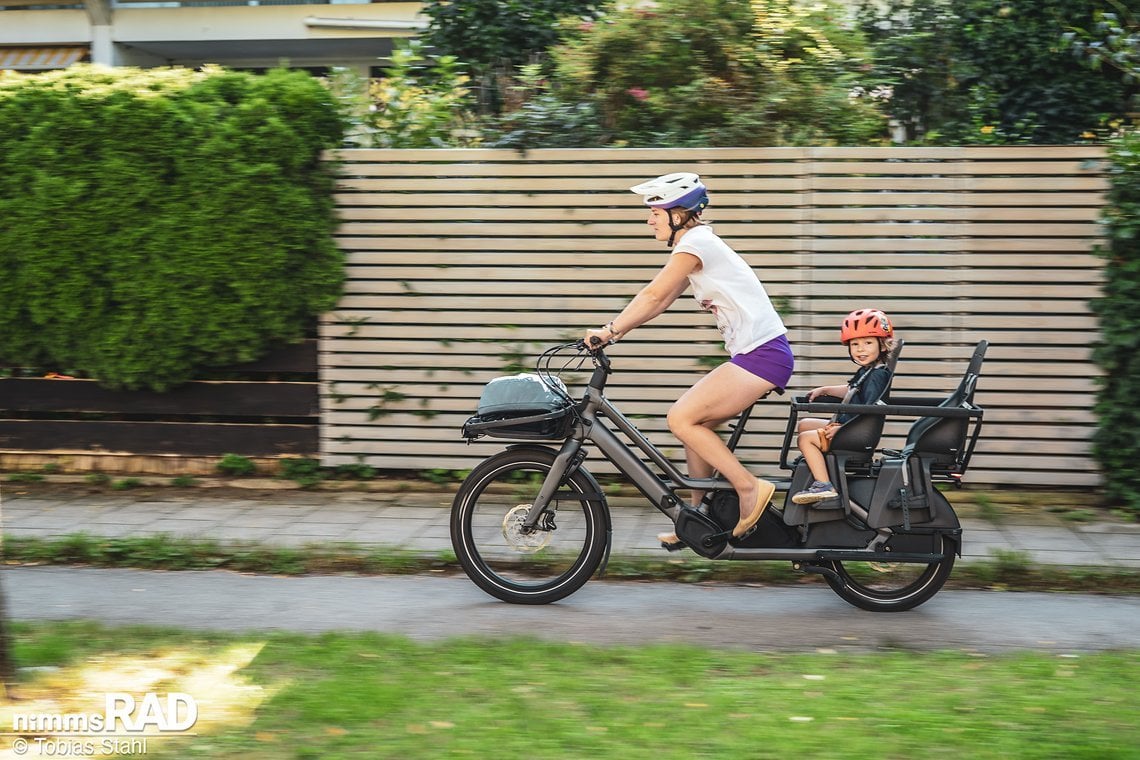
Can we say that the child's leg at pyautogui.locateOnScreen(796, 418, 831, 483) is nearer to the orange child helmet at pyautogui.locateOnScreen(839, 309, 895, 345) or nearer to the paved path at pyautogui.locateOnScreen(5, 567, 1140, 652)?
the orange child helmet at pyautogui.locateOnScreen(839, 309, 895, 345)

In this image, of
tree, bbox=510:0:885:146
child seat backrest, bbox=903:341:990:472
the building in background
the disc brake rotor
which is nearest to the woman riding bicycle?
child seat backrest, bbox=903:341:990:472

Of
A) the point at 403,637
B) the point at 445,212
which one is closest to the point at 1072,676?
the point at 403,637

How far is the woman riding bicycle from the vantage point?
574cm

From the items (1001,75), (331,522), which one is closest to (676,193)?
(331,522)

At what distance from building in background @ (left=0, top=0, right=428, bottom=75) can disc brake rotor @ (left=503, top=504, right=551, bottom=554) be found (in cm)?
1583

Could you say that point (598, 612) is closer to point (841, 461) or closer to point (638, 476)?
point (638, 476)

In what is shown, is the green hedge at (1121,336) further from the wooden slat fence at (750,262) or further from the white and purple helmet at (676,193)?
the white and purple helmet at (676,193)

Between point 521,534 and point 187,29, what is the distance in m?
17.7

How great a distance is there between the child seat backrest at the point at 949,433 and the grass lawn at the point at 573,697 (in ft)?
3.49

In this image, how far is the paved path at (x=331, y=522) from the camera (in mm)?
7051

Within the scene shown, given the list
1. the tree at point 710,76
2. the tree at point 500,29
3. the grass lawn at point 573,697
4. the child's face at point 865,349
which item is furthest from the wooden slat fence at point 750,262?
the tree at point 500,29

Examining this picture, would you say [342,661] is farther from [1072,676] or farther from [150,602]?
[1072,676]

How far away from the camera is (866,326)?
5.83 meters

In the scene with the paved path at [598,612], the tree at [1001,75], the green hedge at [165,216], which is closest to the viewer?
the paved path at [598,612]
